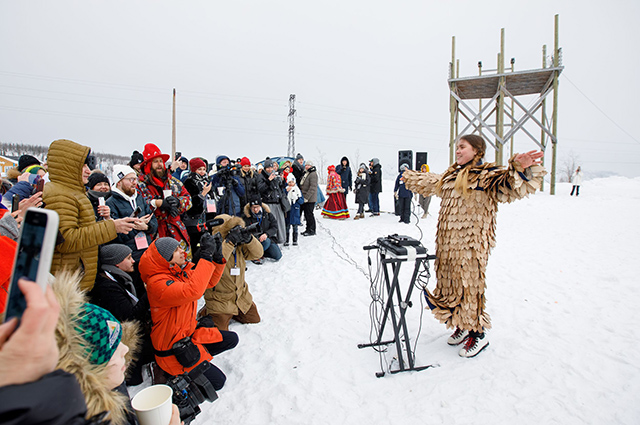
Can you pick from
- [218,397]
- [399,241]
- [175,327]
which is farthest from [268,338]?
[399,241]

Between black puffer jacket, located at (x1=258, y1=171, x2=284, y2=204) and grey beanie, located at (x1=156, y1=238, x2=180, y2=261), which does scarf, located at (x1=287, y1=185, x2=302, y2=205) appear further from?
grey beanie, located at (x1=156, y1=238, x2=180, y2=261)

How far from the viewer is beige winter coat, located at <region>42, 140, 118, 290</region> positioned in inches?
89.6

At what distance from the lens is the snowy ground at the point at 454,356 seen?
7.45 feet

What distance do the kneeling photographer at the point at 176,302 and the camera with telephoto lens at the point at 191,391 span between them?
0.08 meters

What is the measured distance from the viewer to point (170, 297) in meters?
2.42

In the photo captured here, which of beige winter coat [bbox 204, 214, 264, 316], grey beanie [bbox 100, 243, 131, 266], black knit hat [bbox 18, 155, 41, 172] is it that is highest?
black knit hat [bbox 18, 155, 41, 172]

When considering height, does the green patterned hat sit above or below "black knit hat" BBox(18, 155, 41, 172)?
below

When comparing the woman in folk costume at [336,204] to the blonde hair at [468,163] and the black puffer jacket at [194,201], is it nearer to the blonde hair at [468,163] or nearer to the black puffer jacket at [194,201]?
the black puffer jacket at [194,201]

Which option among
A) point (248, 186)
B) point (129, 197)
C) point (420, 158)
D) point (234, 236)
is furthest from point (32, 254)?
point (420, 158)

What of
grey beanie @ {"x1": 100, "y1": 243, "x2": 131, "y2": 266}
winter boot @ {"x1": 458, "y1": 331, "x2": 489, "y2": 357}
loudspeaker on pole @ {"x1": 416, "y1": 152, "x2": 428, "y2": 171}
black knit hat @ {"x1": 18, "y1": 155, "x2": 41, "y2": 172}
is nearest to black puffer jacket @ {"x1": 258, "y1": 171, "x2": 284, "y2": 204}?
grey beanie @ {"x1": 100, "y1": 243, "x2": 131, "y2": 266}

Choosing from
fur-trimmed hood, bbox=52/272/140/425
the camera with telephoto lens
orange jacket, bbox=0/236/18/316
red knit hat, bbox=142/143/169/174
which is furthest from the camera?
red knit hat, bbox=142/143/169/174

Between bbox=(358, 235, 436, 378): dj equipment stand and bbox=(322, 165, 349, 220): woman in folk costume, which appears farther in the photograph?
bbox=(322, 165, 349, 220): woman in folk costume

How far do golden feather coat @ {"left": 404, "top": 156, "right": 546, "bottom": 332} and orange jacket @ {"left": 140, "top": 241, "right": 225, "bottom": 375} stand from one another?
1998 mm

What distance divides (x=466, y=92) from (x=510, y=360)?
13.0 meters
